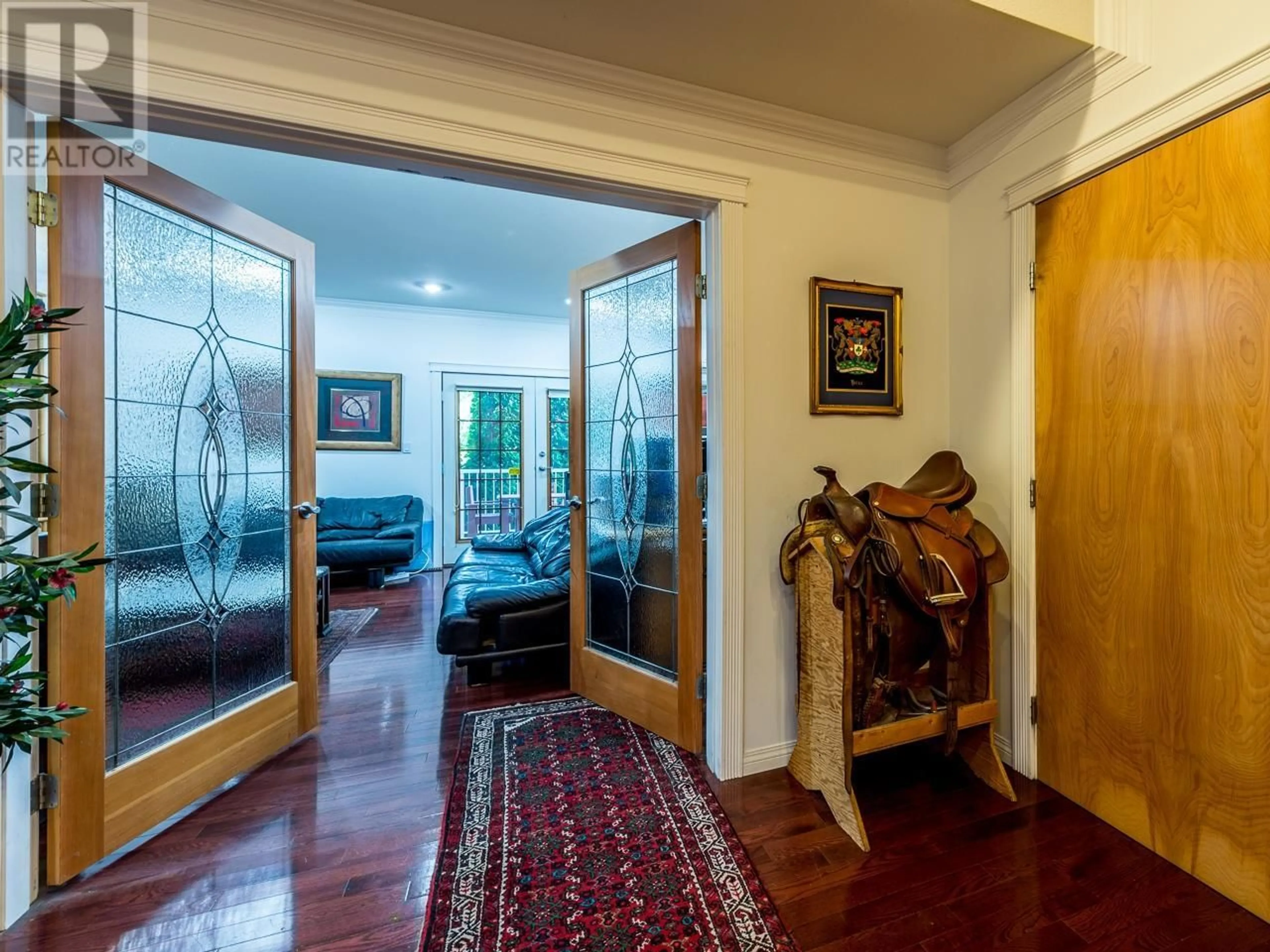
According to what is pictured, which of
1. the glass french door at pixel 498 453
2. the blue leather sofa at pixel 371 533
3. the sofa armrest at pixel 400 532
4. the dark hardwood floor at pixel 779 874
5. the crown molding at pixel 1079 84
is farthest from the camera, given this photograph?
the glass french door at pixel 498 453

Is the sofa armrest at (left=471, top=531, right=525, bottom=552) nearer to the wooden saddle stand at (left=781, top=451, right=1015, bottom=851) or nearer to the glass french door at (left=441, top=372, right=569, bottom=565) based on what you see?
the glass french door at (left=441, top=372, right=569, bottom=565)

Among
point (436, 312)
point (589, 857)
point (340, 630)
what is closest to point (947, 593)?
point (589, 857)

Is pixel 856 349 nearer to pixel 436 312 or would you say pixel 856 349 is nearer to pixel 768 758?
pixel 768 758

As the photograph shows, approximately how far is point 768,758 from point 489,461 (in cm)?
481

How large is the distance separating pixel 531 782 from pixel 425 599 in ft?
9.88

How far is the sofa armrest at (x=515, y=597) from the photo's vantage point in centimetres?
259

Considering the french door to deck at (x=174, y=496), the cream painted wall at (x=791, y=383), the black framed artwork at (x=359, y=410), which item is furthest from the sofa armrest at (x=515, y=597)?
the black framed artwork at (x=359, y=410)

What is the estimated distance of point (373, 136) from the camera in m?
1.50

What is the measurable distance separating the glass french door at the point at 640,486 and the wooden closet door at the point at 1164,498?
1.23 metres

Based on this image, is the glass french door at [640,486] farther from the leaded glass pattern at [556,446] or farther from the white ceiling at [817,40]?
the leaded glass pattern at [556,446]

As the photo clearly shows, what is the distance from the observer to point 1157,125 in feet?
4.79

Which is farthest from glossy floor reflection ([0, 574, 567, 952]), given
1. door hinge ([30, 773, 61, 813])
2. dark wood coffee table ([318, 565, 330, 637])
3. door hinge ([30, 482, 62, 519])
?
dark wood coffee table ([318, 565, 330, 637])

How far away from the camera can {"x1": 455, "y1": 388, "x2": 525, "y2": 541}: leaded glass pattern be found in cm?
595

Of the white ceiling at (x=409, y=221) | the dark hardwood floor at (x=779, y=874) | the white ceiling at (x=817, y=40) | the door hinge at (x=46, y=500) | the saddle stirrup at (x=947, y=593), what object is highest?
the white ceiling at (x=409, y=221)
